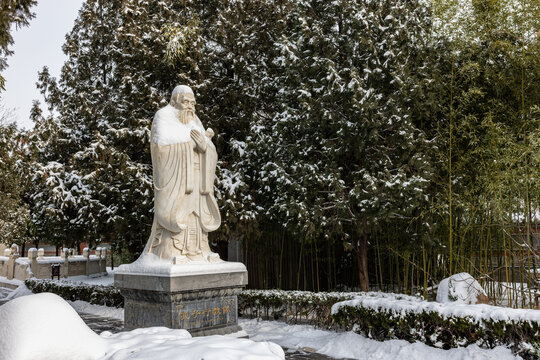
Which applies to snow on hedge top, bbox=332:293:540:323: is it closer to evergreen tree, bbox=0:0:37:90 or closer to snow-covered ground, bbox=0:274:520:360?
snow-covered ground, bbox=0:274:520:360

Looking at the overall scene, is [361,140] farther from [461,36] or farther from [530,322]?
[530,322]

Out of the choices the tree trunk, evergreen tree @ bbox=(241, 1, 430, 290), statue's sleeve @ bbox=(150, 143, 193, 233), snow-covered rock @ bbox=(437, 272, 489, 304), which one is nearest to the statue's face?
statue's sleeve @ bbox=(150, 143, 193, 233)

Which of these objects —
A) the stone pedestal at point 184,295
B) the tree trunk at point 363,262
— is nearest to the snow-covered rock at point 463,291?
the tree trunk at point 363,262

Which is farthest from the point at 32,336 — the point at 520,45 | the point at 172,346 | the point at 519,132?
the point at 520,45

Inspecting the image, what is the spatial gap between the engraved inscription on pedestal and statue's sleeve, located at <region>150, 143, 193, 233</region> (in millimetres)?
1009

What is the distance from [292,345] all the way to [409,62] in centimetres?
611

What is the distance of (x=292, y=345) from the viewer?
7.27 m

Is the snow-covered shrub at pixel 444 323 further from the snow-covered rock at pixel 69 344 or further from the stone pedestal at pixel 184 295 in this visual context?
the snow-covered rock at pixel 69 344

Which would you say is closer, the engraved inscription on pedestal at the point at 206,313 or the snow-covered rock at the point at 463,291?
the engraved inscription on pedestal at the point at 206,313

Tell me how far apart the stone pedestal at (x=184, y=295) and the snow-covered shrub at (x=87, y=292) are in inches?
204

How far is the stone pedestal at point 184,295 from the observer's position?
18.6 feet

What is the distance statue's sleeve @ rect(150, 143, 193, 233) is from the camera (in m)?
6.16

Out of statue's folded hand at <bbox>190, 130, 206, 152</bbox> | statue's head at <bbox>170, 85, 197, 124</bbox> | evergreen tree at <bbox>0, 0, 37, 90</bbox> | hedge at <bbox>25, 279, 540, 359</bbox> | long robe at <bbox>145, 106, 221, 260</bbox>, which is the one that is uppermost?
evergreen tree at <bbox>0, 0, 37, 90</bbox>

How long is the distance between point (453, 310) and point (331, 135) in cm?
484
